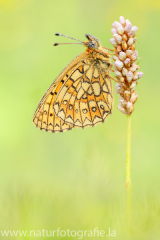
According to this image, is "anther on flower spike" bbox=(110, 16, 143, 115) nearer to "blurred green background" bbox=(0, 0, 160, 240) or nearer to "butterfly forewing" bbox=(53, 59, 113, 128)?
"blurred green background" bbox=(0, 0, 160, 240)

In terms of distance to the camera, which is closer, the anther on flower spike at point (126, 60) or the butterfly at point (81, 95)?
the anther on flower spike at point (126, 60)

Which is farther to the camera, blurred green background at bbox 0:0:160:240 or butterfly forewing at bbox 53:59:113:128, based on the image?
butterfly forewing at bbox 53:59:113:128

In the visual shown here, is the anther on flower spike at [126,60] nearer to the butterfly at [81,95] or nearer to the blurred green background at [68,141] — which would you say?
the blurred green background at [68,141]

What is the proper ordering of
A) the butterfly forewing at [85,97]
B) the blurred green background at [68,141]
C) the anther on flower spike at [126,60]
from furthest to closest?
the butterfly forewing at [85,97] → the anther on flower spike at [126,60] → the blurred green background at [68,141]

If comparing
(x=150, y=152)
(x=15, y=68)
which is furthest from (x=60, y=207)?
(x=15, y=68)

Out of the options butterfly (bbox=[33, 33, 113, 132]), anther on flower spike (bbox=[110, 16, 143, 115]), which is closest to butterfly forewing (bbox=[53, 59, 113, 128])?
butterfly (bbox=[33, 33, 113, 132])

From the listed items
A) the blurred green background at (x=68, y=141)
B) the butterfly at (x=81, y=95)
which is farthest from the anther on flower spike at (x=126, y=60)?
the butterfly at (x=81, y=95)
